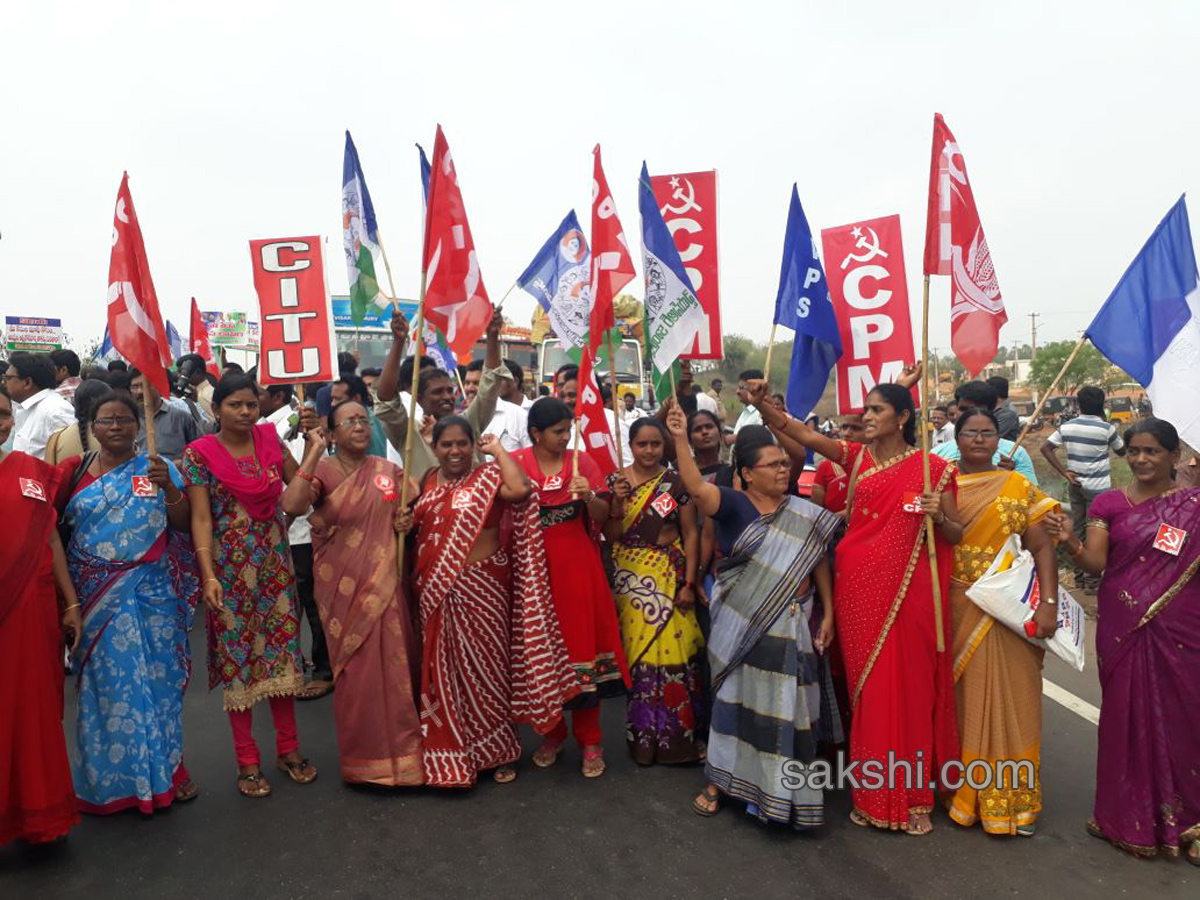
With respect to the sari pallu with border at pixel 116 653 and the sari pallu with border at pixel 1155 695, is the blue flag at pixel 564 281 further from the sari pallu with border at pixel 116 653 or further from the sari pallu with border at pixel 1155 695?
the sari pallu with border at pixel 1155 695

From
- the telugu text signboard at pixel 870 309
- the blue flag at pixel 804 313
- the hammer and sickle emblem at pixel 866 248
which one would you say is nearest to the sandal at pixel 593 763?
the blue flag at pixel 804 313

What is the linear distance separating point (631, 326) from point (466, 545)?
881 cm

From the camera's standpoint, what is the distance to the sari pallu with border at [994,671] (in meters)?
3.48

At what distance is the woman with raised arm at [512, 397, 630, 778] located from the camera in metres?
4.01

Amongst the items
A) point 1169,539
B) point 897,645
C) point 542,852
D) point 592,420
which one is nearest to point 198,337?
point 592,420

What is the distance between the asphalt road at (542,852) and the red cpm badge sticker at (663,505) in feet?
3.96

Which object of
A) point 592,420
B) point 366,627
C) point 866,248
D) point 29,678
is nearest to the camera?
point 29,678

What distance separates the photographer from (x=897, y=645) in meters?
3.46

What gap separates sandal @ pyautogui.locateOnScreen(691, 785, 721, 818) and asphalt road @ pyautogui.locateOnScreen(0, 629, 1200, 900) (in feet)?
0.12

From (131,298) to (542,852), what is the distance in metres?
2.81

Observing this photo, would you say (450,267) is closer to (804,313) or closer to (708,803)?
(804,313)

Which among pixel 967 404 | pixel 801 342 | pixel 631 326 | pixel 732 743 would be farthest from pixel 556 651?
pixel 631 326

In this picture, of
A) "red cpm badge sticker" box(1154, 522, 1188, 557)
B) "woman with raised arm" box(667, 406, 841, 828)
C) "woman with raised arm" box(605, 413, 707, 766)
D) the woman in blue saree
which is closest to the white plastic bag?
"red cpm badge sticker" box(1154, 522, 1188, 557)

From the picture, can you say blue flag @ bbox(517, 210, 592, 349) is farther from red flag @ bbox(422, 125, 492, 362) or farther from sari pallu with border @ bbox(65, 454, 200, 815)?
sari pallu with border @ bbox(65, 454, 200, 815)
